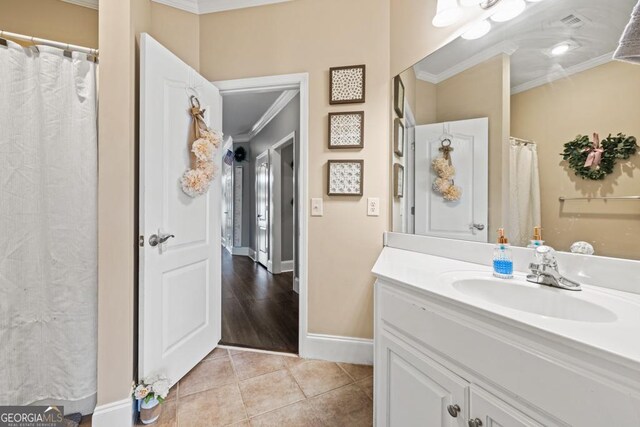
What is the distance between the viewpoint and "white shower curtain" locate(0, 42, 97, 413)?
3.99ft

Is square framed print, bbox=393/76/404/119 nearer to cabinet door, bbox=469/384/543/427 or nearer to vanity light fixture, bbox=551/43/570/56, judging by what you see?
vanity light fixture, bbox=551/43/570/56

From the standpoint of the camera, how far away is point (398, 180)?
5.74 ft

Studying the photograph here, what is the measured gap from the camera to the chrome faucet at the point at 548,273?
0.86 m

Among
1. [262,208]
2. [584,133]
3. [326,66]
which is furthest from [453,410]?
[262,208]

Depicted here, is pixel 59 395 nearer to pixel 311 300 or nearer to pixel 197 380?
pixel 197 380

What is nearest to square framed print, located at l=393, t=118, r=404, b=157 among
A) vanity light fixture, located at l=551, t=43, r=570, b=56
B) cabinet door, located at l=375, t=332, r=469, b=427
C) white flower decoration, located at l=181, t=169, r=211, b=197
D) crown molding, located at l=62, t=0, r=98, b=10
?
vanity light fixture, located at l=551, t=43, r=570, b=56

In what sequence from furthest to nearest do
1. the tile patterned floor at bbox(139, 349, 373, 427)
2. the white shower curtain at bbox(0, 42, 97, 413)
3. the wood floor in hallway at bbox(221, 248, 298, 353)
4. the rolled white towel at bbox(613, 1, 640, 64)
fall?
the wood floor in hallway at bbox(221, 248, 298, 353) < the tile patterned floor at bbox(139, 349, 373, 427) < the white shower curtain at bbox(0, 42, 97, 413) < the rolled white towel at bbox(613, 1, 640, 64)

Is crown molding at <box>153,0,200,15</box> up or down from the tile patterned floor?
up

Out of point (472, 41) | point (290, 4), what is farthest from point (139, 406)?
point (290, 4)

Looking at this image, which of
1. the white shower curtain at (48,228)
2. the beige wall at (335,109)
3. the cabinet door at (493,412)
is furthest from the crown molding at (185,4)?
the cabinet door at (493,412)

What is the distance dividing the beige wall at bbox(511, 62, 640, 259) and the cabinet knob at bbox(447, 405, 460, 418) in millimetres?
724

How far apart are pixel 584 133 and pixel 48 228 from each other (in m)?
2.33

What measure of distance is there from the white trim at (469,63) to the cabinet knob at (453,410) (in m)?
1.40

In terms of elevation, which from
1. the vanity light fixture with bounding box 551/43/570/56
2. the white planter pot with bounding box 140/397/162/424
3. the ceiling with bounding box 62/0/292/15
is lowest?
the white planter pot with bounding box 140/397/162/424
